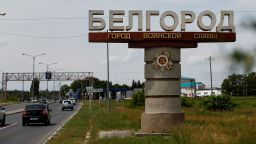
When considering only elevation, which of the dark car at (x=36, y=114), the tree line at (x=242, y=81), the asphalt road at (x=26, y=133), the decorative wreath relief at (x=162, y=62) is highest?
the decorative wreath relief at (x=162, y=62)

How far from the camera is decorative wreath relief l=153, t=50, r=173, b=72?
23391 mm

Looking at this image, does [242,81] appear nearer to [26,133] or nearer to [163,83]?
[163,83]

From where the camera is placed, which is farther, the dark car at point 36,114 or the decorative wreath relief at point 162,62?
the dark car at point 36,114

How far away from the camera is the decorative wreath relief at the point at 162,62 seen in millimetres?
23391

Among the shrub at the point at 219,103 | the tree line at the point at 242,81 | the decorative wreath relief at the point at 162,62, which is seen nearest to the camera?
the tree line at the point at 242,81

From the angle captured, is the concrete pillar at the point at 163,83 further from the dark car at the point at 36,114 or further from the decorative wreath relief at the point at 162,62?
the dark car at the point at 36,114

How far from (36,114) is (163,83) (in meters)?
14.5

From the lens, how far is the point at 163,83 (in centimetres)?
2341

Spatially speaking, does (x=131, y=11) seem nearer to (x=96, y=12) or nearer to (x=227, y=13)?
(x=96, y=12)

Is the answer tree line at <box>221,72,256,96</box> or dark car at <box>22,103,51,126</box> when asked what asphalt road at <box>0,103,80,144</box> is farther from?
tree line at <box>221,72,256,96</box>

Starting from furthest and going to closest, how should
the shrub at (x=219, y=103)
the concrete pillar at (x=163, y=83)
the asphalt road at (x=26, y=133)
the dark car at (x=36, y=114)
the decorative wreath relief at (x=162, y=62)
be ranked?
the shrub at (x=219, y=103)
the dark car at (x=36, y=114)
the decorative wreath relief at (x=162, y=62)
the concrete pillar at (x=163, y=83)
the asphalt road at (x=26, y=133)

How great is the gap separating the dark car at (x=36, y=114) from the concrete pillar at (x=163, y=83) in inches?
528

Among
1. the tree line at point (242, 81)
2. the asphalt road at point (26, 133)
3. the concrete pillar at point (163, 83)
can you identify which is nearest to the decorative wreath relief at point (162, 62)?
the concrete pillar at point (163, 83)

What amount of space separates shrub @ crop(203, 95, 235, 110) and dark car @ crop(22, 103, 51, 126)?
98.3 feet
